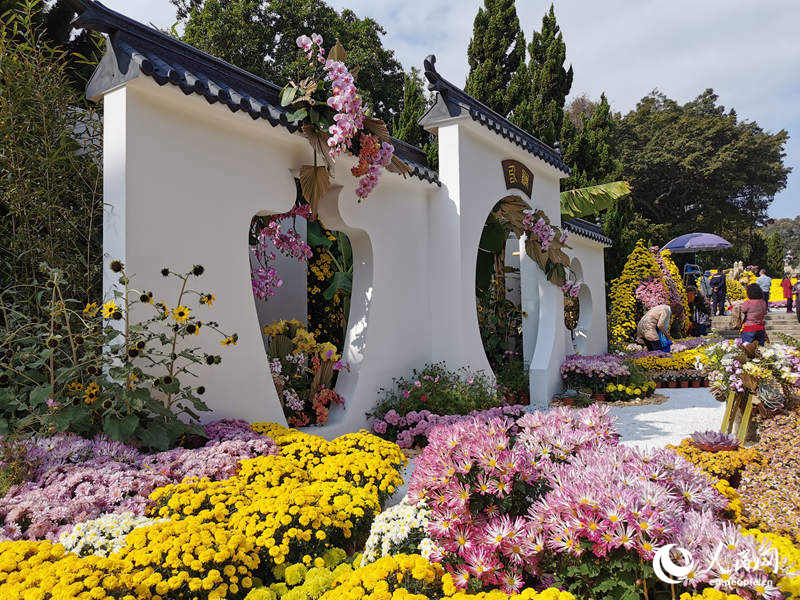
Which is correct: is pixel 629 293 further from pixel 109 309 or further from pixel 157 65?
pixel 109 309

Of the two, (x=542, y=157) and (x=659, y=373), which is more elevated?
(x=542, y=157)

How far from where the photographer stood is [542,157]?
852 cm

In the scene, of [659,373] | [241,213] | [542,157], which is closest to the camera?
A: [241,213]

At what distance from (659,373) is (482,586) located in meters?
9.68

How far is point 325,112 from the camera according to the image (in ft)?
15.1

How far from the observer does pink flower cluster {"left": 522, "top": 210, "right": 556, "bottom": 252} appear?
806 centimetres

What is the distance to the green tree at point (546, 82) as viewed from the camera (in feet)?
44.4

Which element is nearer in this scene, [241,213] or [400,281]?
[241,213]

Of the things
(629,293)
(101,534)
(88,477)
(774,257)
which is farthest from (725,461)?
(774,257)

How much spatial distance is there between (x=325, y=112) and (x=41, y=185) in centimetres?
225

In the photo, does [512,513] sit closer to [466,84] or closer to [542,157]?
[542,157]

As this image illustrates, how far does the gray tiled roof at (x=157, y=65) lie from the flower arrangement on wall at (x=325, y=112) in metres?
0.20

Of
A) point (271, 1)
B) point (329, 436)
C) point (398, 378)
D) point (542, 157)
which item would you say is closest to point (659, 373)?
point (542, 157)

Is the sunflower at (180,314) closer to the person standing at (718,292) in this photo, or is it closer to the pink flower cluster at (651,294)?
the pink flower cluster at (651,294)
